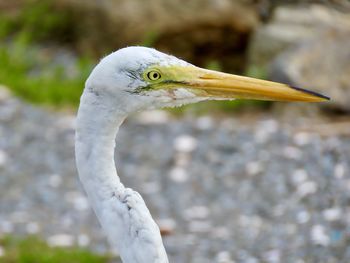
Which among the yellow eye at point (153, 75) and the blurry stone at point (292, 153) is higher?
the blurry stone at point (292, 153)

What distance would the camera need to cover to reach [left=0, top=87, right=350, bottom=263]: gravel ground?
6754 millimetres

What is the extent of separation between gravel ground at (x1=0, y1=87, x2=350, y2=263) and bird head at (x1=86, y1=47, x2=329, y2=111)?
266 cm

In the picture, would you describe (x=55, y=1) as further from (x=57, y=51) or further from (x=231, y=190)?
(x=231, y=190)

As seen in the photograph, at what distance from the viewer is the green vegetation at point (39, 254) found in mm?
6359

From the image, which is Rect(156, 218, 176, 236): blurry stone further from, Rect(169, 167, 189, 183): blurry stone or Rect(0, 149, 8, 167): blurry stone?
Rect(0, 149, 8, 167): blurry stone

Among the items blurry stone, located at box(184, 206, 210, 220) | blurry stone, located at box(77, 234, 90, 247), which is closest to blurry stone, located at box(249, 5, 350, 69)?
blurry stone, located at box(184, 206, 210, 220)

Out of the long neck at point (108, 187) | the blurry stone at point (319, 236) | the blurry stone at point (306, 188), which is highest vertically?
the blurry stone at point (306, 188)

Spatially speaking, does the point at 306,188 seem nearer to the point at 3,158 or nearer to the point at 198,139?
the point at 198,139

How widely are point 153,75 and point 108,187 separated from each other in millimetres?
455

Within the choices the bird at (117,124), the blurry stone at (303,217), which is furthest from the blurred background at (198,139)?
the bird at (117,124)

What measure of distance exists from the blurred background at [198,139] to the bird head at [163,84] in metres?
2.67

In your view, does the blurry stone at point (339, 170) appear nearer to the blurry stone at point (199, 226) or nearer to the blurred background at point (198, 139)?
the blurred background at point (198, 139)

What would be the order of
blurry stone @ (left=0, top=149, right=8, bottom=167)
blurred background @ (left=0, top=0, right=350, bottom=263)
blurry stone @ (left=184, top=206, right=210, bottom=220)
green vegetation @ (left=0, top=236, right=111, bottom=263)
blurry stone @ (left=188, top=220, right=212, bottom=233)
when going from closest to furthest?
green vegetation @ (left=0, top=236, right=111, bottom=263)
blurred background @ (left=0, top=0, right=350, bottom=263)
blurry stone @ (left=188, top=220, right=212, bottom=233)
blurry stone @ (left=184, top=206, right=210, bottom=220)
blurry stone @ (left=0, top=149, right=8, bottom=167)

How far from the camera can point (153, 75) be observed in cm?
371
